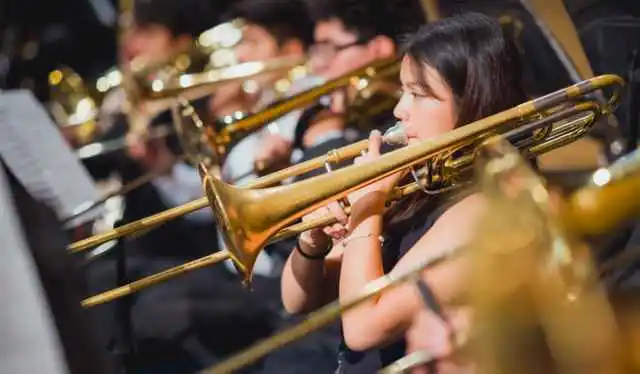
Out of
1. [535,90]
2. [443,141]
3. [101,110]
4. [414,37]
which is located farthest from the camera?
[101,110]

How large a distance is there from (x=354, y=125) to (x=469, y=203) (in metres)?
0.71

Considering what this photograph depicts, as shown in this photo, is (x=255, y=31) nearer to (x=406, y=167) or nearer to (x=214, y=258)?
(x=214, y=258)

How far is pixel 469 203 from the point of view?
1.46 metres

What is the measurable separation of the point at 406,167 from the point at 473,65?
193 millimetres

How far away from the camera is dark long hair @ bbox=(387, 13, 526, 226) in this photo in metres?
1.52

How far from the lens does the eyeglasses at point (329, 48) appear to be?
7.30 feet

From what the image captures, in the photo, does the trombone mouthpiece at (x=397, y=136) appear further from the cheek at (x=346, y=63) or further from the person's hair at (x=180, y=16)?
the person's hair at (x=180, y=16)

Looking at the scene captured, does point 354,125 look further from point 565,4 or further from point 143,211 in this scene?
point 143,211

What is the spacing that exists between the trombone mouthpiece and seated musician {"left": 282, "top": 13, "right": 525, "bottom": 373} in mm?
14

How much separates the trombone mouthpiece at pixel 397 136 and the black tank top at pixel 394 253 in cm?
11

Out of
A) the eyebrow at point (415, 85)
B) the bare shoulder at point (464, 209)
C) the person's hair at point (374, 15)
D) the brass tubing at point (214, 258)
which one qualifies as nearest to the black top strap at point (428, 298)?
the bare shoulder at point (464, 209)

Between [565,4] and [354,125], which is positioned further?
[354,125]

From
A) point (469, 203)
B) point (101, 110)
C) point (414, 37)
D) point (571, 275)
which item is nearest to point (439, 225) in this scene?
point (469, 203)

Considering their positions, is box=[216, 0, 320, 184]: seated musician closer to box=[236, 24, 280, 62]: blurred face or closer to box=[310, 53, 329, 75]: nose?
box=[236, 24, 280, 62]: blurred face
